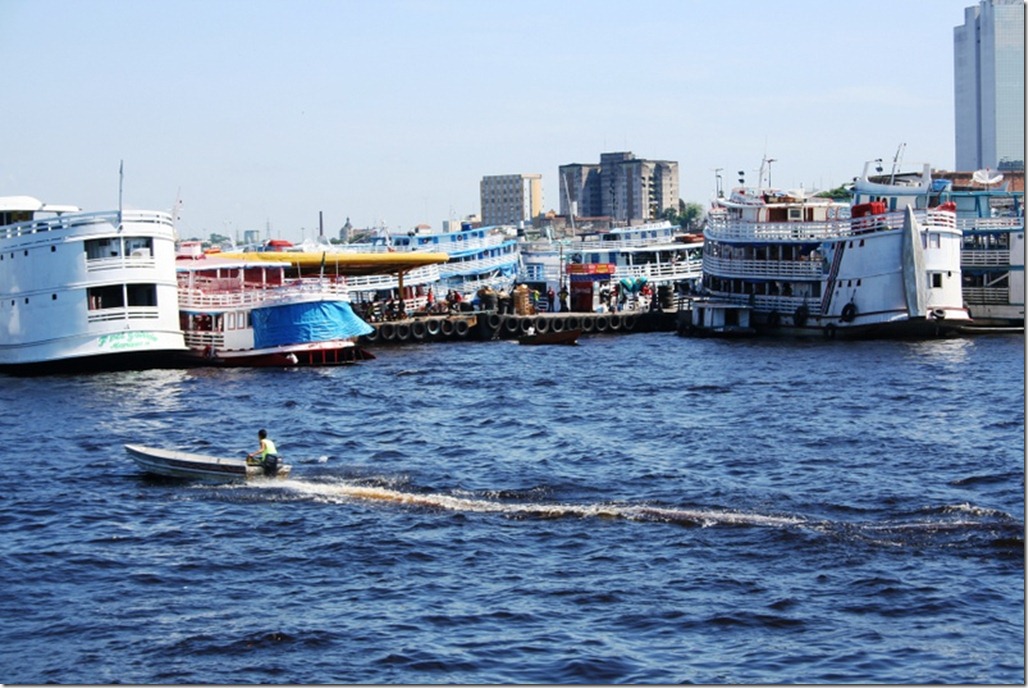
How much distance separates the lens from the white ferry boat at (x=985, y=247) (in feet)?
252

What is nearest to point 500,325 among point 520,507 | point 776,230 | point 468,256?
point 776,230

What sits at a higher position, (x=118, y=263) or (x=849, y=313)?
(x=118, y=263)

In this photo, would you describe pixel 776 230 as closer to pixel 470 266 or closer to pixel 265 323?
pixel 265 323

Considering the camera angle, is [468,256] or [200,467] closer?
[200,467]

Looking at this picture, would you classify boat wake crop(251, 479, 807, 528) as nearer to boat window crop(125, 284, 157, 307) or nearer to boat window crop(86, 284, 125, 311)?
boat window crop(86, 284, 125, 311)

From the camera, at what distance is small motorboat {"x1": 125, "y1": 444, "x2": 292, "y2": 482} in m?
35.2

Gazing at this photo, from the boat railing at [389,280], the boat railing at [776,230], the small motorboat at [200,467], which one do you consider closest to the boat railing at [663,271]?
the boat railing at [389,280]

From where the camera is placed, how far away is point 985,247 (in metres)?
80.3

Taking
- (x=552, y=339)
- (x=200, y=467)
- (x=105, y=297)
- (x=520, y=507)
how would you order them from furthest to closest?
1. (x=552, y=339)
2. (x=105, y=297)
3. (x=200, y=467)
4. (x=520, y=507)

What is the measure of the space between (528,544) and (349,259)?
5472cm

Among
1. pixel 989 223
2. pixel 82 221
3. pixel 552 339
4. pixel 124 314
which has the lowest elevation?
pixel 552 339

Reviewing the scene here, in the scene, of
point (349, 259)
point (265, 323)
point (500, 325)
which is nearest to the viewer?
point (265, 323)

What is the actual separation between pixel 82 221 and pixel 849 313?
3907 cm

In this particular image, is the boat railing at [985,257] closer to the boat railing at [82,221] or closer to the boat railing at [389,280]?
the boat railing at [389,280]
